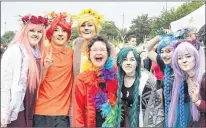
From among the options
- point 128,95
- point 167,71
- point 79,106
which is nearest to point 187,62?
point 167,71

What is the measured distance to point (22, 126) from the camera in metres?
3.85

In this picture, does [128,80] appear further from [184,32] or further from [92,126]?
[184,32]

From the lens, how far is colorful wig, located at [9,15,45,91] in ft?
12.7

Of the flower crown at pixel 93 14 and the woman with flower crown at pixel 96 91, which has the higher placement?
the flower crown at pixel 93 14

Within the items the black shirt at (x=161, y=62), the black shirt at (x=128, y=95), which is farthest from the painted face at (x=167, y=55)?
the black shirt at (x=128, y=95)

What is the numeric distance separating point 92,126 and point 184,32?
145 cm

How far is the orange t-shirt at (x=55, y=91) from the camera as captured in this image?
400 cm

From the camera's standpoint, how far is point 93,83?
3793 millimetres

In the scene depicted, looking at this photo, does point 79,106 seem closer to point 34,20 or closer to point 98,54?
point 98,54

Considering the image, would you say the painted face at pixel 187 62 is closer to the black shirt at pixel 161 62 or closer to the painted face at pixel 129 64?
the painted face at pixel 129 64

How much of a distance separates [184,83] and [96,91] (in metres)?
0.89

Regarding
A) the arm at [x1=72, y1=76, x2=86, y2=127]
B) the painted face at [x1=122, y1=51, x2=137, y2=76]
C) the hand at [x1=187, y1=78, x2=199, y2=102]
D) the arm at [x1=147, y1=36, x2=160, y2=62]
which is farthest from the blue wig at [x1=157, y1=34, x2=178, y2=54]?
the arm at [x1=72, y1=76, x2=86, y2=127]

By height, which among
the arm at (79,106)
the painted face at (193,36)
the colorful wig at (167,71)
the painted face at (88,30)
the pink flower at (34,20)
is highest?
the pink flower at (34,20)

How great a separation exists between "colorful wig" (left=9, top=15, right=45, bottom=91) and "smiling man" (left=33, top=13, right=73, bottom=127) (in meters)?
0.09
